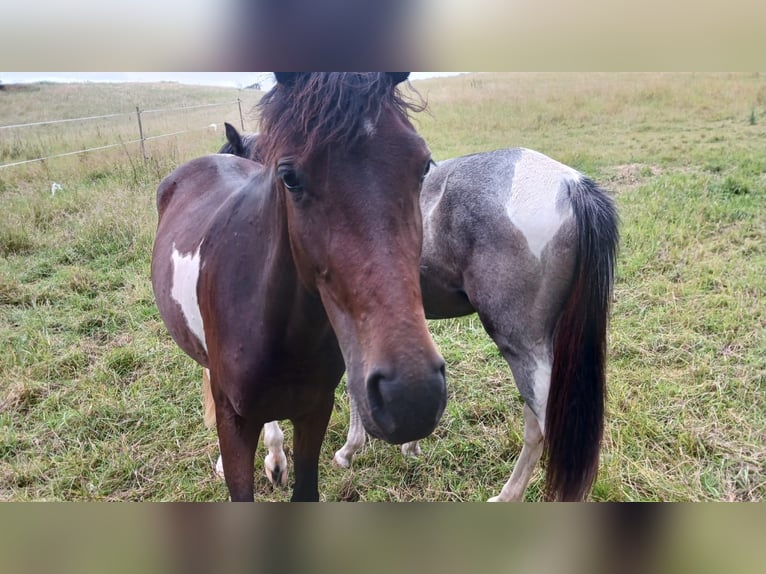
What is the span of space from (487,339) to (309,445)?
0.54 metres

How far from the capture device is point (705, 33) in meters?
0.73

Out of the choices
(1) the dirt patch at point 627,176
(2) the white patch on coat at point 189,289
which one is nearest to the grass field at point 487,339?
(1) the dirt patch at point 627,176

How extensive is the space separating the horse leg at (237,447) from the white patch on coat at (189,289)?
0.17 metres

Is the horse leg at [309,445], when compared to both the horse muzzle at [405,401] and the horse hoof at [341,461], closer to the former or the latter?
the horse hoof at [341,461]

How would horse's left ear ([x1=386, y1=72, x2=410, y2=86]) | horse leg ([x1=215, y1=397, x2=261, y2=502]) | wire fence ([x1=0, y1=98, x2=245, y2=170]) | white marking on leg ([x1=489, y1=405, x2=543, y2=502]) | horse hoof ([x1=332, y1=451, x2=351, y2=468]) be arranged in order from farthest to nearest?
horse hoof ([x1=332, y1=451, x2=351, y2=468]) → white marking on leg ([x1=489, y1=405, x2=543, y2=502]) → wire fence ([x1=0, y1=98, x2=245, y2=170]) → horse leg ([x1=215, y1=397, x2=261, y2=502]) → horse's left ear ([x1=386, y1=72, x2=410, y2=86])

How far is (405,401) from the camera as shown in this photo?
19.2 inches

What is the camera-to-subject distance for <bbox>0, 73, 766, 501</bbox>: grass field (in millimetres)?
913

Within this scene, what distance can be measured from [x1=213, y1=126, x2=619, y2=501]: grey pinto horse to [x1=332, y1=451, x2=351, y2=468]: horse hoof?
14 centimetres

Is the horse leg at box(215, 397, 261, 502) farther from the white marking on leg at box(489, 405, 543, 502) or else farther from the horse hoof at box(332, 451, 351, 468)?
the white marking on leg at box(489, 405, 543, 502)

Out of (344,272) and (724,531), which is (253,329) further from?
(724,531)

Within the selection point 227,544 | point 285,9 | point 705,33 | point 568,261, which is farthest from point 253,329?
point 705,33

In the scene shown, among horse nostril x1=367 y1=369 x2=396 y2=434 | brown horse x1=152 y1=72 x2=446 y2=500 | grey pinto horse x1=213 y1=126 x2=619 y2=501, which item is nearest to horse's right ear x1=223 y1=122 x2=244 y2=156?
grey pinto horse x1=213 y1=126 x2=619 y2=501

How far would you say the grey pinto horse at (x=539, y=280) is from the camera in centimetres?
93

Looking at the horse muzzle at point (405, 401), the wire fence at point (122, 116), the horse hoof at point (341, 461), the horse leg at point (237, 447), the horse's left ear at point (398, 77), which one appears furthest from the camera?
the horse hoof at point (341, 461)
